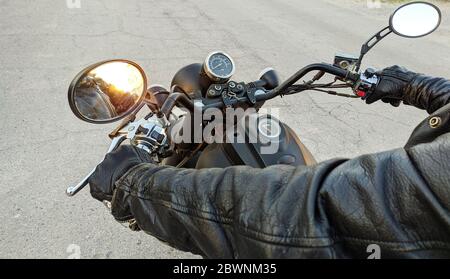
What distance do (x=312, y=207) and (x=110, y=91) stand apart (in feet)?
2.83

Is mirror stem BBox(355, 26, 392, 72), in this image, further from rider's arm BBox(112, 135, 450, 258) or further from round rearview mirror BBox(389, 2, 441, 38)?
rider's arm BBox(112, 135, 450, 258)

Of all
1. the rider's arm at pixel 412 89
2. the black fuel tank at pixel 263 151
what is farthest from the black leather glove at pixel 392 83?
the black fuel tank at pixel 263 151

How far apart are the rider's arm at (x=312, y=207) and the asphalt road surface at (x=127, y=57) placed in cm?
156

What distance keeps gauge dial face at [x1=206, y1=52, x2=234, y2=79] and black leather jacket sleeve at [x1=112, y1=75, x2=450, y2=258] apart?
58cm

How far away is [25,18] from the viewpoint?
6.11 metres

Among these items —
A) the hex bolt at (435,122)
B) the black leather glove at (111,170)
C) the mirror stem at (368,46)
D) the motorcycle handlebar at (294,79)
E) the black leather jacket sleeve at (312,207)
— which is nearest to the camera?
the black leather jacket sleeve at (312,207)

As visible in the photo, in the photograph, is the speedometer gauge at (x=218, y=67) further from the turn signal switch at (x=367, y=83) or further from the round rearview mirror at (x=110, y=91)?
the turn signal switch at (x=367, y=83)

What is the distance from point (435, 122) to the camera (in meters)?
1.02

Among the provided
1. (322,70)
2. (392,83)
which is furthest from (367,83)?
(322,70)

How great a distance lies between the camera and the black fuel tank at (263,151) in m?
1.42

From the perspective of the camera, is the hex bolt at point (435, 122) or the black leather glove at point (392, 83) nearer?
the hex bolt at point (435, 122)

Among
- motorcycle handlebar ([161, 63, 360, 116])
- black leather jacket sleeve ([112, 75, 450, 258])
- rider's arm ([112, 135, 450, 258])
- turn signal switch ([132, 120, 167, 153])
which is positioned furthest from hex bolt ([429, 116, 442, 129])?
turn signal switch ([132, 120, 167, 153])
